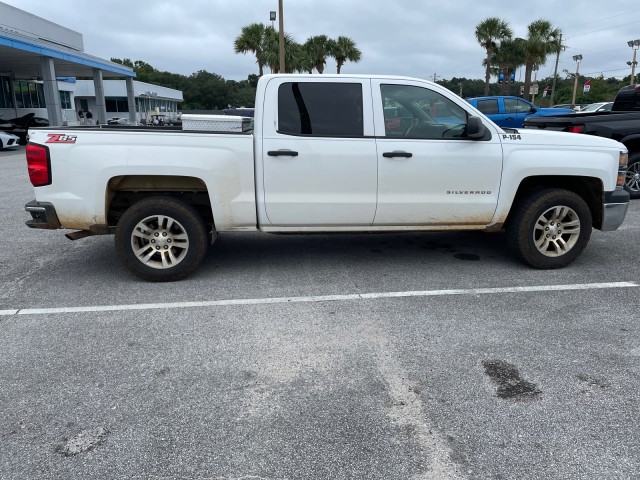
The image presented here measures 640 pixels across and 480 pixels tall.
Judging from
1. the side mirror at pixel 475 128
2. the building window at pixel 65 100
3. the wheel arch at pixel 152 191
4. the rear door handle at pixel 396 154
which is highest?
the building window at pixel 65 100

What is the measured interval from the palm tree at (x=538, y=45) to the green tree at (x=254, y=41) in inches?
879

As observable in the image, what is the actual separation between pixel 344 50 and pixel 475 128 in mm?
43418

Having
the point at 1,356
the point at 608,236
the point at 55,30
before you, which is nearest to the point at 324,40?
the point at 55,30

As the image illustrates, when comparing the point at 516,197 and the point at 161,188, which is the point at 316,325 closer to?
the point at 161,188

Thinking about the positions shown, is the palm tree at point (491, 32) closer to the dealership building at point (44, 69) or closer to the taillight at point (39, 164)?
the dealership building at point (44, 69)

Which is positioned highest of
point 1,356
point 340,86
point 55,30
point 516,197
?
point 55,30

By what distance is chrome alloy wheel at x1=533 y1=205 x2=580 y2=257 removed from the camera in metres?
5.42

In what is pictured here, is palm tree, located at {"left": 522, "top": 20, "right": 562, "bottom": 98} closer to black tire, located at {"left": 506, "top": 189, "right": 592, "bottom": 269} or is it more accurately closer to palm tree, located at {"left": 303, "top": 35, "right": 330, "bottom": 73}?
palm tree, located at {"left": 303, "top": 35, "right": 330, "bottom": 73}

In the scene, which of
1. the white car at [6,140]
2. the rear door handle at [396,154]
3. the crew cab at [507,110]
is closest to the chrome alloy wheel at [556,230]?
the rear door handle at [396,154]

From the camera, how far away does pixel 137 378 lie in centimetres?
336

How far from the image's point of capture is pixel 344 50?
149ft

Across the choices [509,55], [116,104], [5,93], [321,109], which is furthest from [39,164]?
[116,104]

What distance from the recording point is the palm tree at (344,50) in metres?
45.3

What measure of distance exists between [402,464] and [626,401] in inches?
58.6
